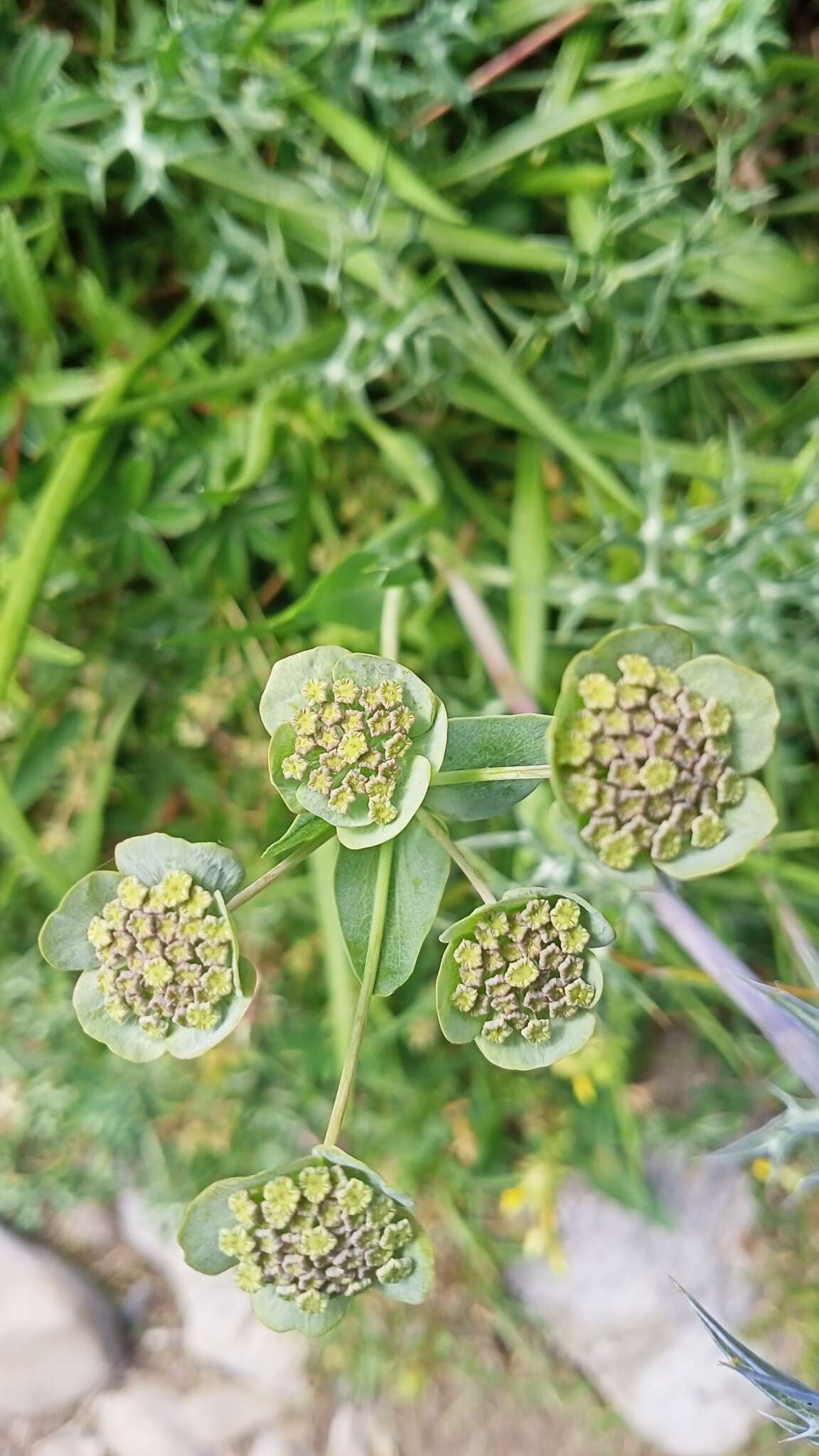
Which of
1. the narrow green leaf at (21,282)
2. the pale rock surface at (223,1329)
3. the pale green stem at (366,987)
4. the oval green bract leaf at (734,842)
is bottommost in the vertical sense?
the pale rock surface at (223,1329)

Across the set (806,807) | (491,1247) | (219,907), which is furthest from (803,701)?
(491,1247)

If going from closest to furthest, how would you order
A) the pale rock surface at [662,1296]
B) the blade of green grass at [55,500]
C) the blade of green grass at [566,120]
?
the blade of green grass at [55,500]
the blade of green grass at [566,120]
the pale rock surface at [662,1296]

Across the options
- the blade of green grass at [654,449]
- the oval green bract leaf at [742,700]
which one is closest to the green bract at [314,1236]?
the oval green bract leaf at [742,700]

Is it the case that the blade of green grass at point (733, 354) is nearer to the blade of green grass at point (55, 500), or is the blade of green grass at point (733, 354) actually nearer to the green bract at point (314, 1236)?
the blade of green grass at point (55, 500)

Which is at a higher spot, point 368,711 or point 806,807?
point 368,711

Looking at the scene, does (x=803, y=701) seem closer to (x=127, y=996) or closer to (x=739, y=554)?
(x=739, y=554)

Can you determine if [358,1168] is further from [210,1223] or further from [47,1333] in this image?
[47,1333]

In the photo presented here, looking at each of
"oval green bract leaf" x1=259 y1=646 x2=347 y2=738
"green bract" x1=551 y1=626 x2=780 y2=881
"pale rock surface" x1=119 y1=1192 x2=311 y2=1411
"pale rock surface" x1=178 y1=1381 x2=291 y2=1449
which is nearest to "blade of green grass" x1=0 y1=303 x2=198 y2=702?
"oval green bract leaf" x1=259 y1=646 x2=347 y2=738
